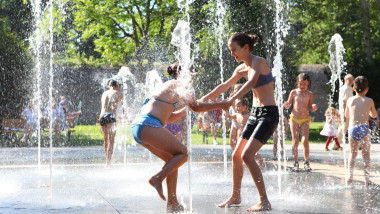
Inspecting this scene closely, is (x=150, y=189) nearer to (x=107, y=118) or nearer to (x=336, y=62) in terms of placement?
(x=107, y=118)

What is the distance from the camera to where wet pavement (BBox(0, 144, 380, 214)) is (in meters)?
5.05

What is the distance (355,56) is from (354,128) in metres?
17.6

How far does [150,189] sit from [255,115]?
2.09m

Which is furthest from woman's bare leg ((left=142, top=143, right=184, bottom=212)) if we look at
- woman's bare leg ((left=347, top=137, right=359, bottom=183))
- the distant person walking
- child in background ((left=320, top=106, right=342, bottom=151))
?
the distant person walking

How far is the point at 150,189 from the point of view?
21.1ft

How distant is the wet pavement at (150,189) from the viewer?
5.05m

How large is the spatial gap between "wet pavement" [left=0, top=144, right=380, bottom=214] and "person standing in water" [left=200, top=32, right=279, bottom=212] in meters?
0.28

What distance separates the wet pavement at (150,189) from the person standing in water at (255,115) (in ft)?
0.93

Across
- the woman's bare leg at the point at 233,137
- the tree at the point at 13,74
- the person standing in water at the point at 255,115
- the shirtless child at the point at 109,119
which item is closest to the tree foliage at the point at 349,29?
the tree at the point at 13,74

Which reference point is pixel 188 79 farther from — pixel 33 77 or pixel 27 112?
pixel 33 77

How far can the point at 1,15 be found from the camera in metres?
34.9

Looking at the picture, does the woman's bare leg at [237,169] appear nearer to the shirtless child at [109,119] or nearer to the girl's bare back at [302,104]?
the girl's bare back at [302,104]

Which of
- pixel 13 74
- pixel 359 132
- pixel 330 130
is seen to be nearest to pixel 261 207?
pixel 359 132

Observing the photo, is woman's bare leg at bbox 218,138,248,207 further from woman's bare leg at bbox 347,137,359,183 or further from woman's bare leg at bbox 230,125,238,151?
woman's bare leg at bbox 230,125,238,151
